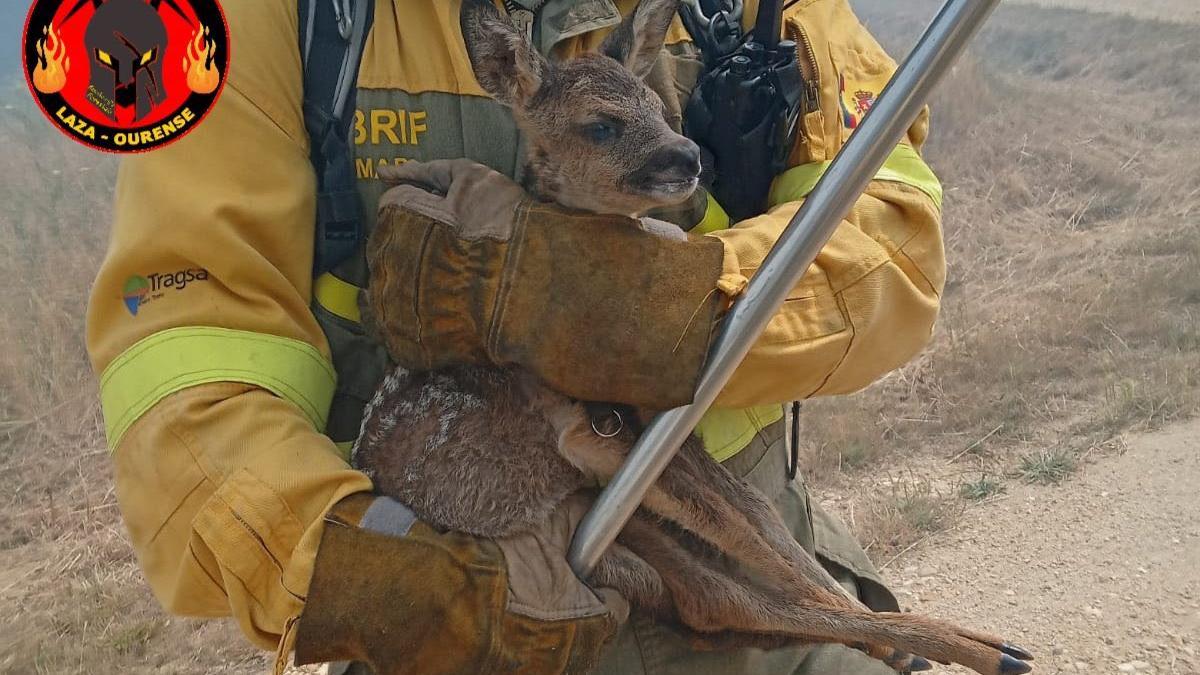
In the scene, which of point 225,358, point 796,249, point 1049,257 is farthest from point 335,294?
point 1049,257

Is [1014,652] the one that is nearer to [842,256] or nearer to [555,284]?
[842,256]

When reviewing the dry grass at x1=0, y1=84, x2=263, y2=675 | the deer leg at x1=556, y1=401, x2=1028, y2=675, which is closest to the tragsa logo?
the deer leg at x1=556, y1=401, x2=1028, y2=675

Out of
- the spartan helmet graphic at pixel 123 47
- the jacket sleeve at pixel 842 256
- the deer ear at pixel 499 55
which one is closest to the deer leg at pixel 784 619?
the jacket sleeve at pixel 842 256

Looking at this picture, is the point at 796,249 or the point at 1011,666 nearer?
the point at 796,249

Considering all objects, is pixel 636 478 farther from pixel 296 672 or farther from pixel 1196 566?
pixel 1196 566

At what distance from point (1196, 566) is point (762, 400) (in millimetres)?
4145

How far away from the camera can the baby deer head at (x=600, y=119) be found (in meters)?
2.05

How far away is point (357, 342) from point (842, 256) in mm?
1268

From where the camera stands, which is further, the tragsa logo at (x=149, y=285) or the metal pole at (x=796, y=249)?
the tragsa logo at (x=149, y=285)

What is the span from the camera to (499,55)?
2.07 m

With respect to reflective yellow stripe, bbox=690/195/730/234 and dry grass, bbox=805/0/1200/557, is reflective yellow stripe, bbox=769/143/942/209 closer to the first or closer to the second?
reflective yellow stripe, bbox=690/195/730/234

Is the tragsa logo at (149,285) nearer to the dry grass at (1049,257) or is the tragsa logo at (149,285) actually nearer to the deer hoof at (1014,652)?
the deer hoof at (1014,652)

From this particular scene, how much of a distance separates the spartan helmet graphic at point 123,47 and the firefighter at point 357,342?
55cm

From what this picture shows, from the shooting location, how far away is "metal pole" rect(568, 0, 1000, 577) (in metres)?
1.55
